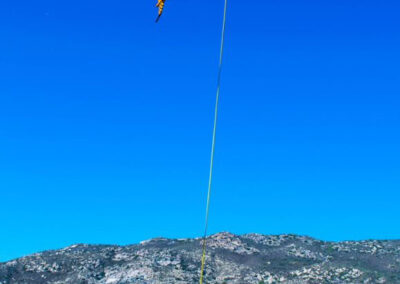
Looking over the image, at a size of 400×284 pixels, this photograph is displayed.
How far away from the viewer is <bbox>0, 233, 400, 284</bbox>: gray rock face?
12325 centimetres

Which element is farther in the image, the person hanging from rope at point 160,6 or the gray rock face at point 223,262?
the gray rock face at point 223,262

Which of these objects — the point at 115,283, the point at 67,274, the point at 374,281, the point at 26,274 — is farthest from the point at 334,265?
the point at 26,274

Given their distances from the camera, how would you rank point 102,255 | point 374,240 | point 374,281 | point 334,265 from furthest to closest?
point 374,240
point 102,255
point 334,265
point 374,281

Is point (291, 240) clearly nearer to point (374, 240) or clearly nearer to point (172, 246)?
point (374, 240)

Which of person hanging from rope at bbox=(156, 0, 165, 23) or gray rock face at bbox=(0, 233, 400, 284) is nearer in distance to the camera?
person hanging from rope at bbox=(156, 0, 165, 23)

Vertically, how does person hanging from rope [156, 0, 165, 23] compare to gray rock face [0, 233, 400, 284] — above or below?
below

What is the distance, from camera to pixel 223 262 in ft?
432

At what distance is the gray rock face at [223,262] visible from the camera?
4852 inches

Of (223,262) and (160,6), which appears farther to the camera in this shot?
(223,262)

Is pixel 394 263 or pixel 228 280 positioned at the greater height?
pixel 394 263

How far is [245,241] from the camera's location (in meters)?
147

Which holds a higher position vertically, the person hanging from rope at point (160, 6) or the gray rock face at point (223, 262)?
the gray rock face at point (223, 262)

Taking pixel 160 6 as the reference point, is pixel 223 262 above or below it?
above

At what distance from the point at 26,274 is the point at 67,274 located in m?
10.7
